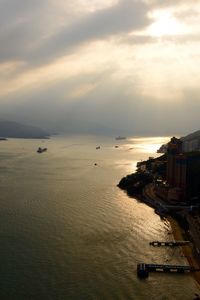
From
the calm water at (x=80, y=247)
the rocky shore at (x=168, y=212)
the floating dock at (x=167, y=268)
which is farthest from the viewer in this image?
the rocky shore at (x=168, y=212)

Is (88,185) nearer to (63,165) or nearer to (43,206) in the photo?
(43,206)

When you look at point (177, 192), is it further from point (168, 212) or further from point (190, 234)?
point (190, 234)

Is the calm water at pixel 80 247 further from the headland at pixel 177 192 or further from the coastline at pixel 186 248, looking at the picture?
the headland at pixel 177 192

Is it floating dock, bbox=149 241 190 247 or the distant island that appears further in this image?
the distant island

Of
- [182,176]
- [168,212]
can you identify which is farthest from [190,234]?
[182,176]

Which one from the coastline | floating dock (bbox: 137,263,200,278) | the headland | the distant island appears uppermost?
the distant island

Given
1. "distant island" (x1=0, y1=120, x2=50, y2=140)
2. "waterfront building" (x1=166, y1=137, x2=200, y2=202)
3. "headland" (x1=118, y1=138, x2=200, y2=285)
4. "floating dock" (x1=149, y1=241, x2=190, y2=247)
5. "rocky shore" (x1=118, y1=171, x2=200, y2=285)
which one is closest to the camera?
"rocky shore" (x1=118, y1=171, x2=200, y2=285)

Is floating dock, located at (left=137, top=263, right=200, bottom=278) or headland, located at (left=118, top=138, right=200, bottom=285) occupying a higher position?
headland, located at (left=118, top=138, right=200, bottom=285)

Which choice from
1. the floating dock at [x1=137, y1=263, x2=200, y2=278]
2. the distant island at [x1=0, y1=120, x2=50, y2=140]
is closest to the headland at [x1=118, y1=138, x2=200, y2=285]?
the floating dock at [x1=137, y1=263, x2=200, y2=278]

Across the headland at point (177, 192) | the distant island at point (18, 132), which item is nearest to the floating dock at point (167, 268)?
the headland at point (177, 192)

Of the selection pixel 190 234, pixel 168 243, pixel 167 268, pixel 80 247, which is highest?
pixel 190 234

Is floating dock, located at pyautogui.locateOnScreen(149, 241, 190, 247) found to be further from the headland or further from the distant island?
the distant island
